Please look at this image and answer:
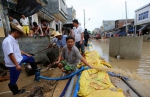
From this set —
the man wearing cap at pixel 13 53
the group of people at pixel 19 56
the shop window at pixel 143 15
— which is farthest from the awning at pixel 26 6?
the shop window at pixel 143 15

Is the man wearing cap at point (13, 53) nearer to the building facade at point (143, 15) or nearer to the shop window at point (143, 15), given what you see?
the building facade at point (143, 15)

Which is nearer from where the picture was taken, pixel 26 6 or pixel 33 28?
pixel 26 6

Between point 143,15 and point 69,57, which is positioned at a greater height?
point 143,15

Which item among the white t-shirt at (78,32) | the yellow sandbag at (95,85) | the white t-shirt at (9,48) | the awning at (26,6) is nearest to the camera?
the yellow sandbag at (95,85)

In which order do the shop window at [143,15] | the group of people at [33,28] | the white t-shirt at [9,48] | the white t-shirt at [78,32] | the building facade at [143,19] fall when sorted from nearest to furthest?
the white t-shirt at [9,48]
the white t-shirt at [78,32]
the group of people at [33,28]
the building facade at [143,19]
the shop window at [143,15]

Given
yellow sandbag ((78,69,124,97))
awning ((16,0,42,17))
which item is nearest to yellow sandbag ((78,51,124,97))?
yellow sandbag ((78,69,124,97))

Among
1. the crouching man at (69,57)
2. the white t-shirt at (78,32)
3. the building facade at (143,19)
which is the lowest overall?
the crouching man at (69,57)

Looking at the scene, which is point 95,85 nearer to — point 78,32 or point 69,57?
point 69,57

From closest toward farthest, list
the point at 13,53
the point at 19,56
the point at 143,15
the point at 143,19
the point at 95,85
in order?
the point at 95,85, the point at 13,53, the point at 19,56, the point at 143,19, the point at 143,15

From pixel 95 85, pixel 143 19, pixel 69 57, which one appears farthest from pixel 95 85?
pixel 143 19

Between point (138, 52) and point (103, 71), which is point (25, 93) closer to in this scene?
point (103, 71)

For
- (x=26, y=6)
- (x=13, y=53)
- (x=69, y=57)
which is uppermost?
(x=26, y=6)

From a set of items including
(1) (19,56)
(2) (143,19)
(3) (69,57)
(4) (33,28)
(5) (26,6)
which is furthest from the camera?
(2) (143,19)

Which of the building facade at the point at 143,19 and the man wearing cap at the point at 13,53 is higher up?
the building facade at the point at 143,19
